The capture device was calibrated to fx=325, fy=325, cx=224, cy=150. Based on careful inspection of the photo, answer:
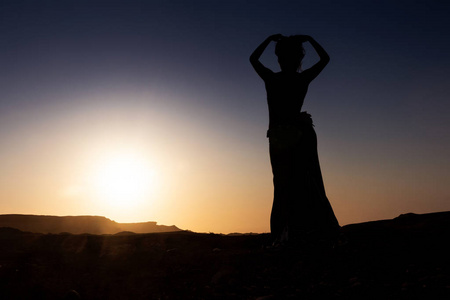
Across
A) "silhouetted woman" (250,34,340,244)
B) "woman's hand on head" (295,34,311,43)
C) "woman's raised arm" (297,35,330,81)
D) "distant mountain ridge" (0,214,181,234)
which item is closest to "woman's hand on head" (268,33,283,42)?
"silhouetted woman" (250,34,340,244)

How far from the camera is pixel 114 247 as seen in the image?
757cm

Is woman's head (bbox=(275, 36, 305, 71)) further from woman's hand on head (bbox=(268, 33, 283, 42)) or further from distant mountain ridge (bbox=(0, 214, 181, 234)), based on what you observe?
distant mountain ridge (bbox=(0, 214, 181, 234))

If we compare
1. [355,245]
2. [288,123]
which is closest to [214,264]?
[355,245]

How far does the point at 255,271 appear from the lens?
451 cm

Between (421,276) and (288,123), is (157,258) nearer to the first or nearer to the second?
(288,123)

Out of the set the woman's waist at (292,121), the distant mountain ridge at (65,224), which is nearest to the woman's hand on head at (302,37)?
the woman's waist at (292,121)

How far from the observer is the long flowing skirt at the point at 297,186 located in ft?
17.9

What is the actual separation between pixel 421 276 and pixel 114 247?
6.27 m

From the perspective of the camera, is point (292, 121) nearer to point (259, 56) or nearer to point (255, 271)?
point (259, 56)

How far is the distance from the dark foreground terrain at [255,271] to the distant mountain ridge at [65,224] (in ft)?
194

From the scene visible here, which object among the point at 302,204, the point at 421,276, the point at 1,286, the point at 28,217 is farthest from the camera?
the point at 28,217

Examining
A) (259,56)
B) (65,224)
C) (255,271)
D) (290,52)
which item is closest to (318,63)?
(290,52)

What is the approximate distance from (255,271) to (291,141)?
233 centimetres

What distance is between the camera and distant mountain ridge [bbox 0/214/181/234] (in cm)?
5862
